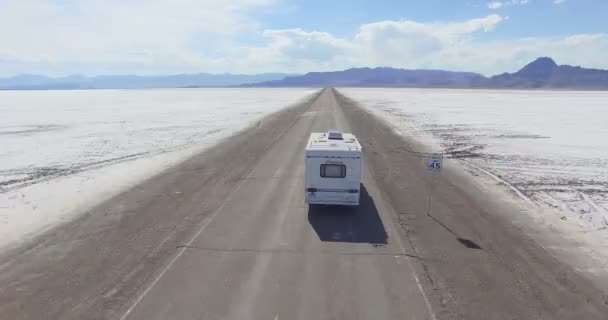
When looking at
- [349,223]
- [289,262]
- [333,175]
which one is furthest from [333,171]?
[289,262]

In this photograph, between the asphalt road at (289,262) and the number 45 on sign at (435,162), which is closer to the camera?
the asphalt road at (289,262)

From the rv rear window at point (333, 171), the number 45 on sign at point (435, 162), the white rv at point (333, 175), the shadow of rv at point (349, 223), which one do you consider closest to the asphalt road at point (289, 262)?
the shadow of rv at point (349, 223)

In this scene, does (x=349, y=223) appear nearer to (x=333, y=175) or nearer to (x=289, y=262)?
(x=333, y=175)

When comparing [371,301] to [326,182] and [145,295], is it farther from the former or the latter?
[326,182]

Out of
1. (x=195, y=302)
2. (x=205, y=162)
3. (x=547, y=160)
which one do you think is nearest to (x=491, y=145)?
(x=547, y=160)

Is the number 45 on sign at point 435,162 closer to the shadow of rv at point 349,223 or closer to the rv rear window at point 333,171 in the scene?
the shadow of rv at point 349,223

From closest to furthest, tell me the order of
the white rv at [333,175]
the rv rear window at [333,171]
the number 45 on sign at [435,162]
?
the white rv at [333,175] < the rv rear window at [333,171] < the number 45 on sign at [435,162]
